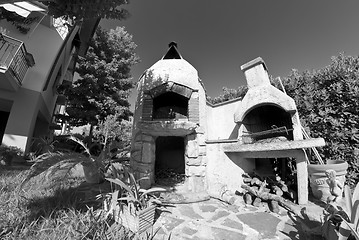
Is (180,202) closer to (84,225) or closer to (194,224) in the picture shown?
(194,224)

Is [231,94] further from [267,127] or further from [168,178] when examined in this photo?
[168,178]

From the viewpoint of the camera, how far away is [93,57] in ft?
29.3

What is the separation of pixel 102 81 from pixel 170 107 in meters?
5.72

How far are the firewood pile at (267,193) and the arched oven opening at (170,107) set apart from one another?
9.84ft

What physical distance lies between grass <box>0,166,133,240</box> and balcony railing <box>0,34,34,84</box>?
18.7 ft

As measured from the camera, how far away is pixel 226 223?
3.26m

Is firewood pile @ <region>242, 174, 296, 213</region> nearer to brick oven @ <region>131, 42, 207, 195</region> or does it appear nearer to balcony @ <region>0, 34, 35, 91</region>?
brick oven @ <region>131, 42, 207, 195</region>

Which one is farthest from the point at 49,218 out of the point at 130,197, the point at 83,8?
the point at 83,8

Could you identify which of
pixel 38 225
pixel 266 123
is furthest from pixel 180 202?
pixel 266 123

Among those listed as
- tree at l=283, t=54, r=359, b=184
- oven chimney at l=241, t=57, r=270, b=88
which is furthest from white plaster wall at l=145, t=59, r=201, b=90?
tree at l=283, t=54, r=359, b=184

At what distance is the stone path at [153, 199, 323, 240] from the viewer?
2.83 meters

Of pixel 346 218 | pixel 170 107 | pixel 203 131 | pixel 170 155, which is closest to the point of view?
pixel 346 218

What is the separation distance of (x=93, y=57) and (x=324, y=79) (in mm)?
11217

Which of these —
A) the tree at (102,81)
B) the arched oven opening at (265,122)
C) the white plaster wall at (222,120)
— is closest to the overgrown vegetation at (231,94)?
the white plaster wall at (222,120)
